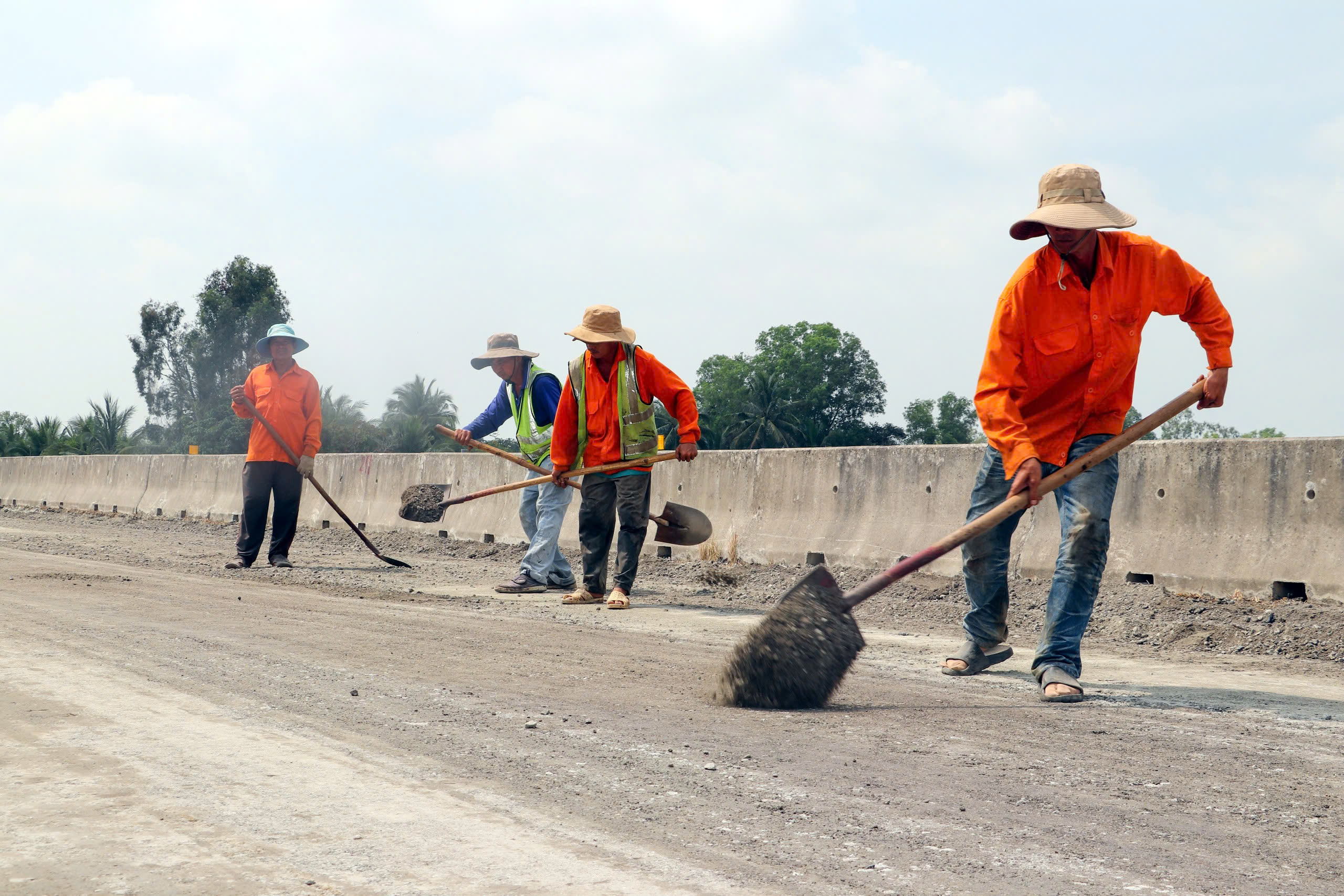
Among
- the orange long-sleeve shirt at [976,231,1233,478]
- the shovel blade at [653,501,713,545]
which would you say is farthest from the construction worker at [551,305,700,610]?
the orange long-sleeve shirt at [976,231,1233,478]

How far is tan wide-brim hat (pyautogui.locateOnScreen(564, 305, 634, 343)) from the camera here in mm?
7797

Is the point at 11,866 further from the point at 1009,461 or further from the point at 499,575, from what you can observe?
the point at 499,575

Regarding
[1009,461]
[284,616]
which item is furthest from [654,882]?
[284,616]

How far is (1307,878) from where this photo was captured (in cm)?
240

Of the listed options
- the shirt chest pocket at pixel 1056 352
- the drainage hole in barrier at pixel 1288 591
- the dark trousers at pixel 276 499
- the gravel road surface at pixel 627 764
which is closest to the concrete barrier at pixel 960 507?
the drainage hole in barrier at pixel 1288 591

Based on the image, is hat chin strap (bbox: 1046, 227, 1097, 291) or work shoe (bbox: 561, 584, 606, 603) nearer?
hat chin strap (bbox: 1046, 227, 1097, 291)

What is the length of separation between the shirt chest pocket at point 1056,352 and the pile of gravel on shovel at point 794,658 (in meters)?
1.27

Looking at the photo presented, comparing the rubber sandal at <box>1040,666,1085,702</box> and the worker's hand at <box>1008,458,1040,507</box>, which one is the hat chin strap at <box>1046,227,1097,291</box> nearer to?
the worker's hand at <box>1008,458,1040,507</box>

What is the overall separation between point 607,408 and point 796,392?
88.2 meters

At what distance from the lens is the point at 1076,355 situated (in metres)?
4.59

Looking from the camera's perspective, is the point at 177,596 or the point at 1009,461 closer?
the point at 1009,461

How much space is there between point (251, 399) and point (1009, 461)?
797 cm

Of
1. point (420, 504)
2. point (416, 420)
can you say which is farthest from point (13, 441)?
point (420, 504)

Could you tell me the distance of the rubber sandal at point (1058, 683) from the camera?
14.4 ft
